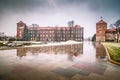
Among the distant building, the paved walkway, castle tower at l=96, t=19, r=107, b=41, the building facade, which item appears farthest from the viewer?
the building facade

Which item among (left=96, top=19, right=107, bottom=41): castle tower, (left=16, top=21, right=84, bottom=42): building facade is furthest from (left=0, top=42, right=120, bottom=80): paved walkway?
(left=16, top=21, right=84, bottom=42): building facade

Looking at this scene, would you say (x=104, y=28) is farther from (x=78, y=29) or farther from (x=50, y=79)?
(x=50, y=79)

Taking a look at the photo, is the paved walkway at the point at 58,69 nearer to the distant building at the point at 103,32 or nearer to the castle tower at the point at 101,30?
the castle tower at the point at 101,30

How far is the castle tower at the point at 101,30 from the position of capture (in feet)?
187

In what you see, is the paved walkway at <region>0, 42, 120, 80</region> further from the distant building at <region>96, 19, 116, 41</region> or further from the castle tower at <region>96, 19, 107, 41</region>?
the distant building at <region>96, 19, 116, 41</region>

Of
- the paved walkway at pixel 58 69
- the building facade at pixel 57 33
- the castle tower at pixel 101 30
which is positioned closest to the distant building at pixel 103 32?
the castle tower at pixel 101 30

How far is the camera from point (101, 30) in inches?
2288

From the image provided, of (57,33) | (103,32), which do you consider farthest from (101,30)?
(57,33)

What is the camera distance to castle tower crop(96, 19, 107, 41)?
5701 cm

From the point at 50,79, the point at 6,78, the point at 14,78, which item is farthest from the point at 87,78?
the point at 6,78

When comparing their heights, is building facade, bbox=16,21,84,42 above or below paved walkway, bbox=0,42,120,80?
above

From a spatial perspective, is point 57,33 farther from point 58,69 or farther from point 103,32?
point 58,69

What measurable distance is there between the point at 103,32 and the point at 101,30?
1.89 m

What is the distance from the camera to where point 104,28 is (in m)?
57.8
